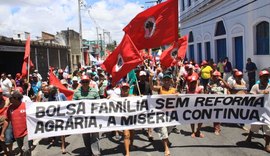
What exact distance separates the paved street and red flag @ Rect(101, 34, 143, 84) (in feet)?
4.99

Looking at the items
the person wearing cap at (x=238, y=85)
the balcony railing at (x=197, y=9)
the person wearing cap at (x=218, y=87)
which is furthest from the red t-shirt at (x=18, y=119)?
the balcony railing at (x=197, y=9)

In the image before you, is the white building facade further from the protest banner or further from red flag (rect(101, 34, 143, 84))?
red flag (rect(101, 34, 143, 84))

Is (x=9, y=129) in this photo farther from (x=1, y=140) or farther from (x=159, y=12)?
(x=159, y=12)

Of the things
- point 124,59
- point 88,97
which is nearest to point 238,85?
point 124,59

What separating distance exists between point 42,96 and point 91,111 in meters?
2.00

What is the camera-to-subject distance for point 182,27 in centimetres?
3584

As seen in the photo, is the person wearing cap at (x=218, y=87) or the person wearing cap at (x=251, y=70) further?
the person wearing cap at (x=251, y=70)

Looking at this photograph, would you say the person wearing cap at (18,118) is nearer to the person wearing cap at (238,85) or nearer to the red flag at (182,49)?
the person wearing cap at (238,85)

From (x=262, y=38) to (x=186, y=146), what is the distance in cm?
1080

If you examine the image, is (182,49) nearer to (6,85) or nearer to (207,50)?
(6,85)

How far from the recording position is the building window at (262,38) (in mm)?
15794

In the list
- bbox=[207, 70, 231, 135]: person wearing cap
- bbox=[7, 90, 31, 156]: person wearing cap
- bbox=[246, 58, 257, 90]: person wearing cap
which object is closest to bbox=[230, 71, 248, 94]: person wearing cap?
bbox=[207, 70, 231, 135]: person wearing cap

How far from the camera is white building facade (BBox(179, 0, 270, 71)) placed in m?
16.1

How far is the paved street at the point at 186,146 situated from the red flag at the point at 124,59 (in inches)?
59.8
